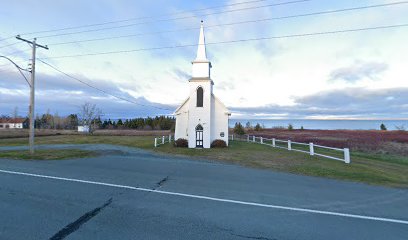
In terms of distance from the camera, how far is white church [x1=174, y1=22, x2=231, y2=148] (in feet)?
89.6

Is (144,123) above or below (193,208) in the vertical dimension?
above

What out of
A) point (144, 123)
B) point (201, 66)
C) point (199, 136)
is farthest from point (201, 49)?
point (144, 123)

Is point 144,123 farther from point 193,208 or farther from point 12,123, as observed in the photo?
point 193,208

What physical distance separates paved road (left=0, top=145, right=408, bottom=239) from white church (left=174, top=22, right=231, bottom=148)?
56.2 ft

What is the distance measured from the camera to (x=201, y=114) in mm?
27328

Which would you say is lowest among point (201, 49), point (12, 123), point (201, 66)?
point (12, 123)

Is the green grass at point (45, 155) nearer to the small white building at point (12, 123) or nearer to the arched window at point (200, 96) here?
the arched window at point (200, 96)

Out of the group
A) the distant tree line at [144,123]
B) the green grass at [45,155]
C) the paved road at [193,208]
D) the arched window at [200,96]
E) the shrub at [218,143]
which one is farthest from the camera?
the distant tree line at [144,123]

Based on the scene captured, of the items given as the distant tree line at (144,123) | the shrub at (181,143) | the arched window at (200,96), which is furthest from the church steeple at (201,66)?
the distant tree line at (144,123)

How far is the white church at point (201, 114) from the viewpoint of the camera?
89.6 ft

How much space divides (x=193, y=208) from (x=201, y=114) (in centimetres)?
2130

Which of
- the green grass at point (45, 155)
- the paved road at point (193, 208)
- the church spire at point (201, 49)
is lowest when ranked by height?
the paved road at point (193, 208)

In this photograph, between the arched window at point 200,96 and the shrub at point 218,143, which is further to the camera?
the shrub at point 218,143

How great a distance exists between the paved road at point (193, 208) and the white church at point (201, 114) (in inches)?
675
